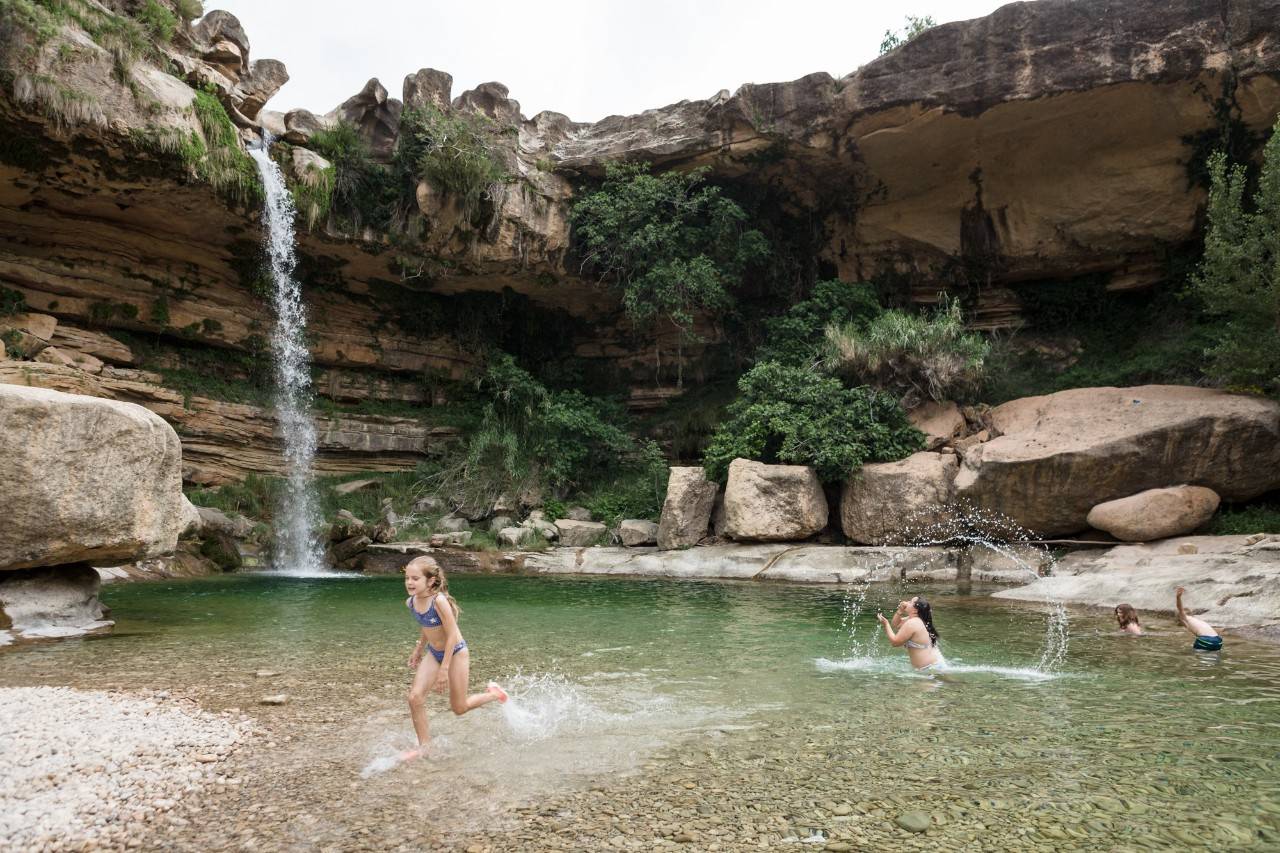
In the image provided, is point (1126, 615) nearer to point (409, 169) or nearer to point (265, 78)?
point (409, 169)

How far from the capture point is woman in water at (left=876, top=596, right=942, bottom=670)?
586 cm

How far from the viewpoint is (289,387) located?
778 inches

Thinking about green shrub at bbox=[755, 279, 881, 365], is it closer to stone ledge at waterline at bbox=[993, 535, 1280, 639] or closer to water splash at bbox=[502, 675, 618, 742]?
stone ledge at waterline at bbox=[993, 535, 1280, 639]

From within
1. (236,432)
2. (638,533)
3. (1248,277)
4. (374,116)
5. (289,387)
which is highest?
(374,116)

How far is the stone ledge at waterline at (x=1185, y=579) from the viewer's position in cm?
754

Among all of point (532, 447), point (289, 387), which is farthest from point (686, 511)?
point (289, 387)

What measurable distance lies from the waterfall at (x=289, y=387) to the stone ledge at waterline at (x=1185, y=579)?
13471 millimetres

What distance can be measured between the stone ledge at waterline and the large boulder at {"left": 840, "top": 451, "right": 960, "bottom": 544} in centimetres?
219

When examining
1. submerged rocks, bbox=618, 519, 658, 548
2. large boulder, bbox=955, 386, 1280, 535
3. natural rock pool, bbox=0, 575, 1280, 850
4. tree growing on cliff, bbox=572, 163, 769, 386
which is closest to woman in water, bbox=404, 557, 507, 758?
natural rock pool, bbox=0, 575, 1280, 850

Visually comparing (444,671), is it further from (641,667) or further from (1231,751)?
(1231,751)

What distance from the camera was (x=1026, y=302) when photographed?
18.8 m

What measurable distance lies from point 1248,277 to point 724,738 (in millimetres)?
12721

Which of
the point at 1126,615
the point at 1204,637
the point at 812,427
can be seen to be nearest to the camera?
the point at 1204,637

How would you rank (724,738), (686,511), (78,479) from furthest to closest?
(686,511), (78,479), (724,738)
